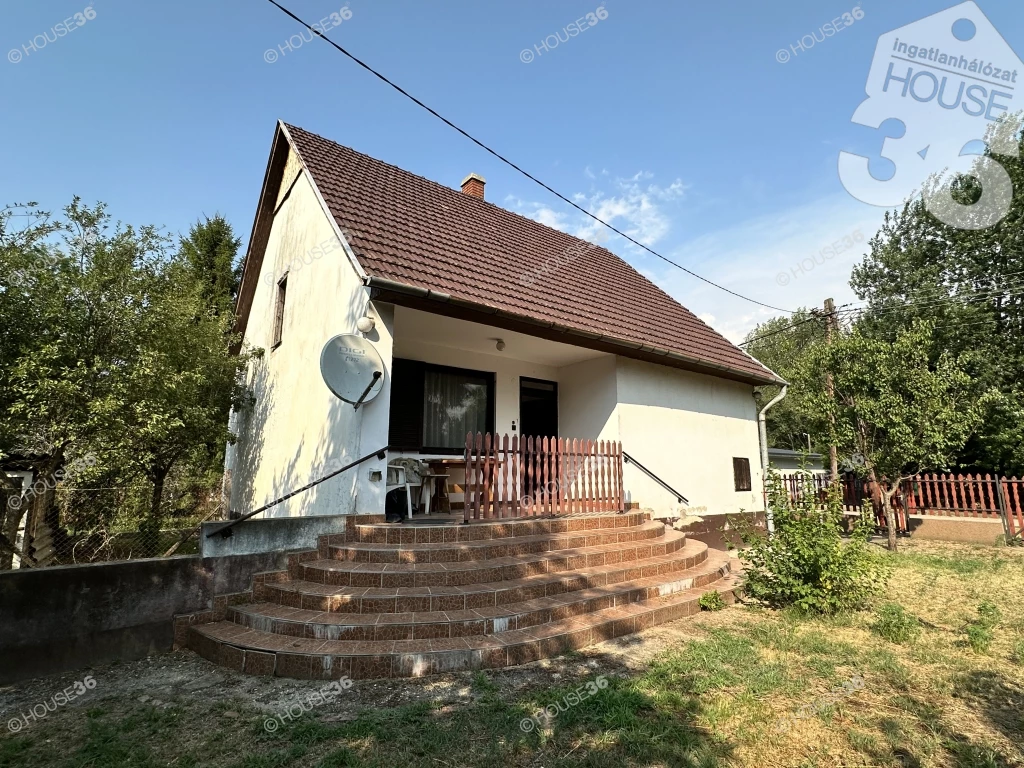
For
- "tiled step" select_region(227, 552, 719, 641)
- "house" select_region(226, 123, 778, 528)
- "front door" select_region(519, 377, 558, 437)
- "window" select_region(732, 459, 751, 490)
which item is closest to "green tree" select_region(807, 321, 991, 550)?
"house" select_region(226, 123, 778, 528)

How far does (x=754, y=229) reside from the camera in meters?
11.1

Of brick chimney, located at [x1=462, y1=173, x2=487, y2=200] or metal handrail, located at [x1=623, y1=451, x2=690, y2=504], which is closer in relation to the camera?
metal handrail, located at [x1=623, y1=451, x2=690, y2=504]

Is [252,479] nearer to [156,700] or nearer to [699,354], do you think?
[156,700]

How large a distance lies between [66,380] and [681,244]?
1113cm

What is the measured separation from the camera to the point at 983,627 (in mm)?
4539

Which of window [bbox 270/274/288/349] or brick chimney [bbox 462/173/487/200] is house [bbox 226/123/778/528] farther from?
brick chimney [bbox 462/173/487/200]

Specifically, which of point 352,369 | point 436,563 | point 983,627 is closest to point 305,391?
point 352,369

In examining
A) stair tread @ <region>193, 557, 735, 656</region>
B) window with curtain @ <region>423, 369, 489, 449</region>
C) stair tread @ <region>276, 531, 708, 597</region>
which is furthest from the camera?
window with curtain @ <region>423, 369, 489, 449</region>

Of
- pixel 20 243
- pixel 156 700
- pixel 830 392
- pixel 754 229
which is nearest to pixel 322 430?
pixel 156 700

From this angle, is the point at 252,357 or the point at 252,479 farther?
the point at 252,357

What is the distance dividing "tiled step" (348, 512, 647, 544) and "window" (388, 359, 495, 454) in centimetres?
243

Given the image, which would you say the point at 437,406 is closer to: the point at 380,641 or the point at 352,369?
the point at 352,369

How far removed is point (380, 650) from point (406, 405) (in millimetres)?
4672

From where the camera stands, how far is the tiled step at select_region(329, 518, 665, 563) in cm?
491
